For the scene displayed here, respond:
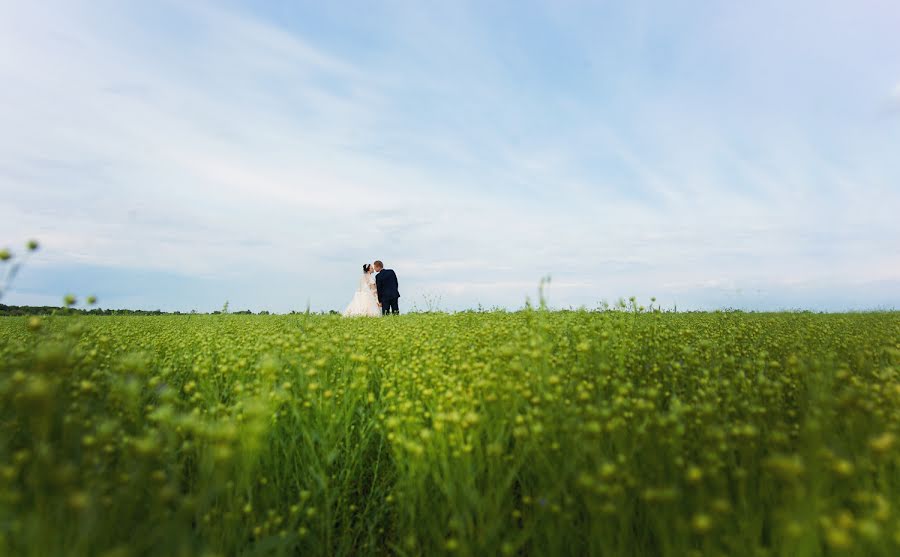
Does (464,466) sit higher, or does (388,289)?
(388,289)

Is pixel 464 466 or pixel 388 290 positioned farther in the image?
pixel 388 290

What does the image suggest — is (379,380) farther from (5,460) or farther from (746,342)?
(746,342)

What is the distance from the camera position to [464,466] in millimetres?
3297

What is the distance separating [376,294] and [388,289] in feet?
4.37

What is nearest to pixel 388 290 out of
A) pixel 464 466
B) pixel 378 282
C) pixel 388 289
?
pixel 388 289

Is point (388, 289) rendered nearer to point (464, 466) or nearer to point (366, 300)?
point (366, 300)

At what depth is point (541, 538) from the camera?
10.8 feet

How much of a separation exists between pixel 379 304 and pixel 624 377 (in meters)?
15.0

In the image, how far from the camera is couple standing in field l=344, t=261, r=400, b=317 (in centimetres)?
1820

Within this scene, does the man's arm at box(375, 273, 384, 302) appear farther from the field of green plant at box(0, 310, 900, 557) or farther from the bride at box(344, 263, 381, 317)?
the field of green plant at box(0, 310, 900, 557)

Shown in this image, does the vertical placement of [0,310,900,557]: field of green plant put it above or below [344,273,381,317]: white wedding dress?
below

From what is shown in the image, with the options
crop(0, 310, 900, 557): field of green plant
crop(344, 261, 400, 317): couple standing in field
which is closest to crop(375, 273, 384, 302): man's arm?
crop(344, 261, 400, 317): couple standing in field

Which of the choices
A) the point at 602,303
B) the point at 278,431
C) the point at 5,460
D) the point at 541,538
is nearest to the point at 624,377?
the point at 541,538

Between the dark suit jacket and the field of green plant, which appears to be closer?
the field of green plant
